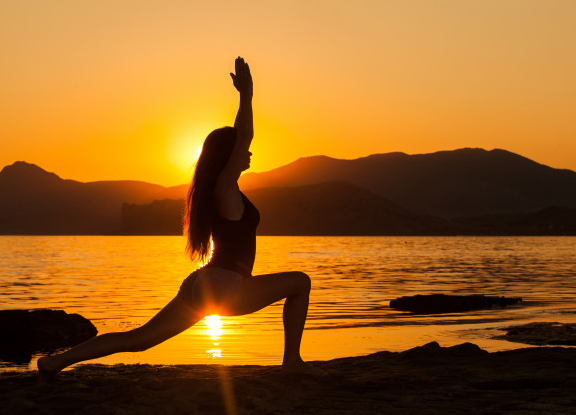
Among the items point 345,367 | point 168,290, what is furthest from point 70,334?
point 168,290

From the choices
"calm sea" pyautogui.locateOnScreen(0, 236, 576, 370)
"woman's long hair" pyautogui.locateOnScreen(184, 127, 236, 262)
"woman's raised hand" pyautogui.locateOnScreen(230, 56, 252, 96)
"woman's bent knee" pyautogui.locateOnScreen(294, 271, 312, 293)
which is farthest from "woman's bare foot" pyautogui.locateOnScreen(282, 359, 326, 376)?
"calm sea" pyautogui.locateOnScreen(0, 236, 576, 370)

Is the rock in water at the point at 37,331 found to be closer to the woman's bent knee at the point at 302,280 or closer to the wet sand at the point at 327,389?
the wet sand at the point at 327,389

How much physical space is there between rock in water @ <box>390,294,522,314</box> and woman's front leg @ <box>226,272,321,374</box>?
13669 mm

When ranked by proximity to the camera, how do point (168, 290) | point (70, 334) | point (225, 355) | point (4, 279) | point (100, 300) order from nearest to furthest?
point (225, 355) < point (70, 334) < point (100, 300) < point (168, 290) < point (4, 279)

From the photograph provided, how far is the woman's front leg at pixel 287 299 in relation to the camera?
21.1 ft

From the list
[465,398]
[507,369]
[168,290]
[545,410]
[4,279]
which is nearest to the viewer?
[545,410]

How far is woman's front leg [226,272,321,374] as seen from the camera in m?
6.44

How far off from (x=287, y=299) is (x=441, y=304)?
1472 cm

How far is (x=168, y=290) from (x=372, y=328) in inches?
566

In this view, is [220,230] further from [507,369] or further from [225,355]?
[225,355]

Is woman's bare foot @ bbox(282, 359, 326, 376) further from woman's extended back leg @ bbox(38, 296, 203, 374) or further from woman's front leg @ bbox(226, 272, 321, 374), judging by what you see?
woman's extended back leg @ bbox(38, 296, 203, 374)

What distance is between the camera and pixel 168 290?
29.8 m

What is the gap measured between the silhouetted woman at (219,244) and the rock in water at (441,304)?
1458 cm

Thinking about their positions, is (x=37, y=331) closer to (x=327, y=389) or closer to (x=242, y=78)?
(x=327, y=389)
